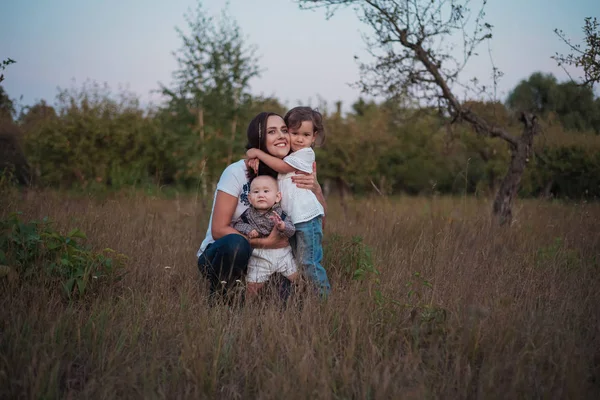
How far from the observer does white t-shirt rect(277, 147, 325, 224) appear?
Result: 146 inches

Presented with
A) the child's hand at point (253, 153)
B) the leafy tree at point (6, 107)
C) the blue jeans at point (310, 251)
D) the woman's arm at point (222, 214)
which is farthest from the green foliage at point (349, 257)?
the leafy tree at point (6, 107)

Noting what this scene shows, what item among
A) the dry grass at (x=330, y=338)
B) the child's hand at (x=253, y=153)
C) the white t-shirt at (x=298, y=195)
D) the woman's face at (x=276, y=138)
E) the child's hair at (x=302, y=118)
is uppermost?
the child's hair at (x=302, y=118)

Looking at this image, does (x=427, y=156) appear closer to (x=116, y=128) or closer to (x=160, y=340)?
(x=116, y=128)

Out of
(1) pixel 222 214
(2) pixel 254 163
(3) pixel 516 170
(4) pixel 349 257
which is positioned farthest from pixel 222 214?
(3) pixel 516 170

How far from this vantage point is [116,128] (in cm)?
1470

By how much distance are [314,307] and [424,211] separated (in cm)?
413

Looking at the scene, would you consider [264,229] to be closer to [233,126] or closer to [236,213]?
[236,213]

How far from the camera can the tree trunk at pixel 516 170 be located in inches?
266

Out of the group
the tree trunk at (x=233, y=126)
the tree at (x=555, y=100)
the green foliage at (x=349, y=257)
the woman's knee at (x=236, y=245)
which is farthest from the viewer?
the tree trunk at (x=233, y=126)

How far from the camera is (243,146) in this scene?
13.2 m

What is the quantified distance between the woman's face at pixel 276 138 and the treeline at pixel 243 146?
415 cm

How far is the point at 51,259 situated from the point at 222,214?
1.34 meters

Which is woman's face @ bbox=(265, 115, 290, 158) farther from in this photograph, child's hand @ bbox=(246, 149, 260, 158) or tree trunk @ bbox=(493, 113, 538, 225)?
tree trunk @ bbox=(493, 113, 538, 225)

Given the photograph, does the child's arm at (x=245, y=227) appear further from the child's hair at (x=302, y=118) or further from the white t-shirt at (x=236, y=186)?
the child's hair at (x=302, y=118)
